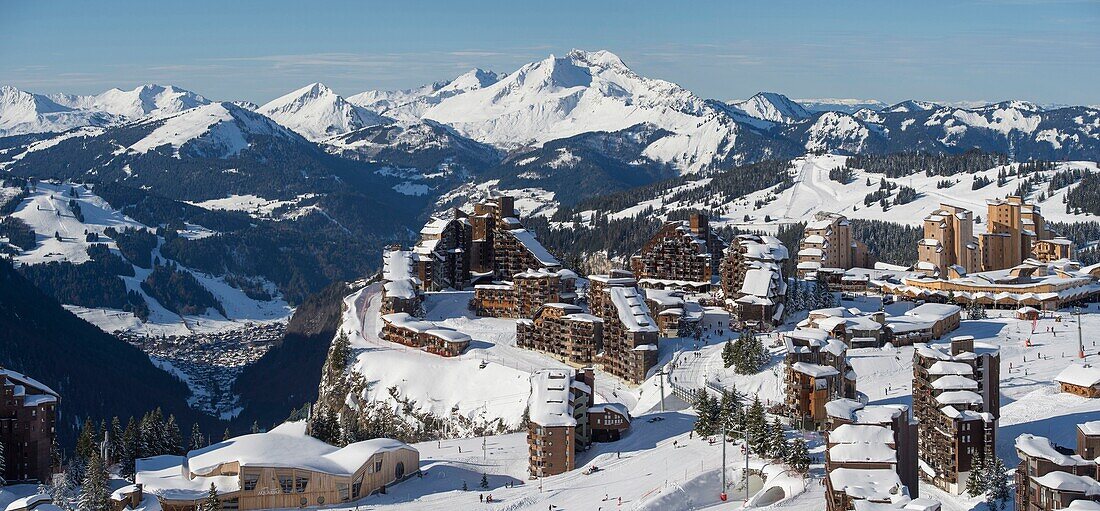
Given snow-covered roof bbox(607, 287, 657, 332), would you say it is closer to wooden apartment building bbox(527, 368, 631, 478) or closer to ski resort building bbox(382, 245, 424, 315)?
wooden apartment building bbox(527, 368, 631, 478)

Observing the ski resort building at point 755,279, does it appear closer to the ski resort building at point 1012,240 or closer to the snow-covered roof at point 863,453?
the ski resort building at point 1012,240

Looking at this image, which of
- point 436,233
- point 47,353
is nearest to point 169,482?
point 436,233

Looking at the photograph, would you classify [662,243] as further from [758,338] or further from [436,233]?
[758,338]

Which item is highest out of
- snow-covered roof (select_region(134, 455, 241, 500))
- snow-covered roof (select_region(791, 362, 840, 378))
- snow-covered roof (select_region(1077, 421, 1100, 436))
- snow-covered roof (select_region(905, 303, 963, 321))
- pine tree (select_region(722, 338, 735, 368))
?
snow-covered roof (select_region(905, 303, 963, 321))

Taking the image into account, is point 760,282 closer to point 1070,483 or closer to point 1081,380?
point 1081,380

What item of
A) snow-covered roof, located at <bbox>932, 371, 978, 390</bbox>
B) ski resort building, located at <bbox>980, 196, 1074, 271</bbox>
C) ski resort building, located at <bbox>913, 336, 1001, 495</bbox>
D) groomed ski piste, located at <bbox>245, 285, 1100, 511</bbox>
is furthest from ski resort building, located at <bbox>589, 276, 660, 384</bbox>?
ski resort building, located at <bbox>980, 196, 1074, 271</bbox>

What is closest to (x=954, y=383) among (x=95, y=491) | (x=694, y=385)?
(x=694, y=385)

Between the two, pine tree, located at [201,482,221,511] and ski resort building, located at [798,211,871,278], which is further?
ski resort building, located at [798,211,871,278]

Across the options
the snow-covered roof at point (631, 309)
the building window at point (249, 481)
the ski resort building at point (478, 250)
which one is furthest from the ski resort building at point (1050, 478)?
the ski resort building at point (478, 250)
